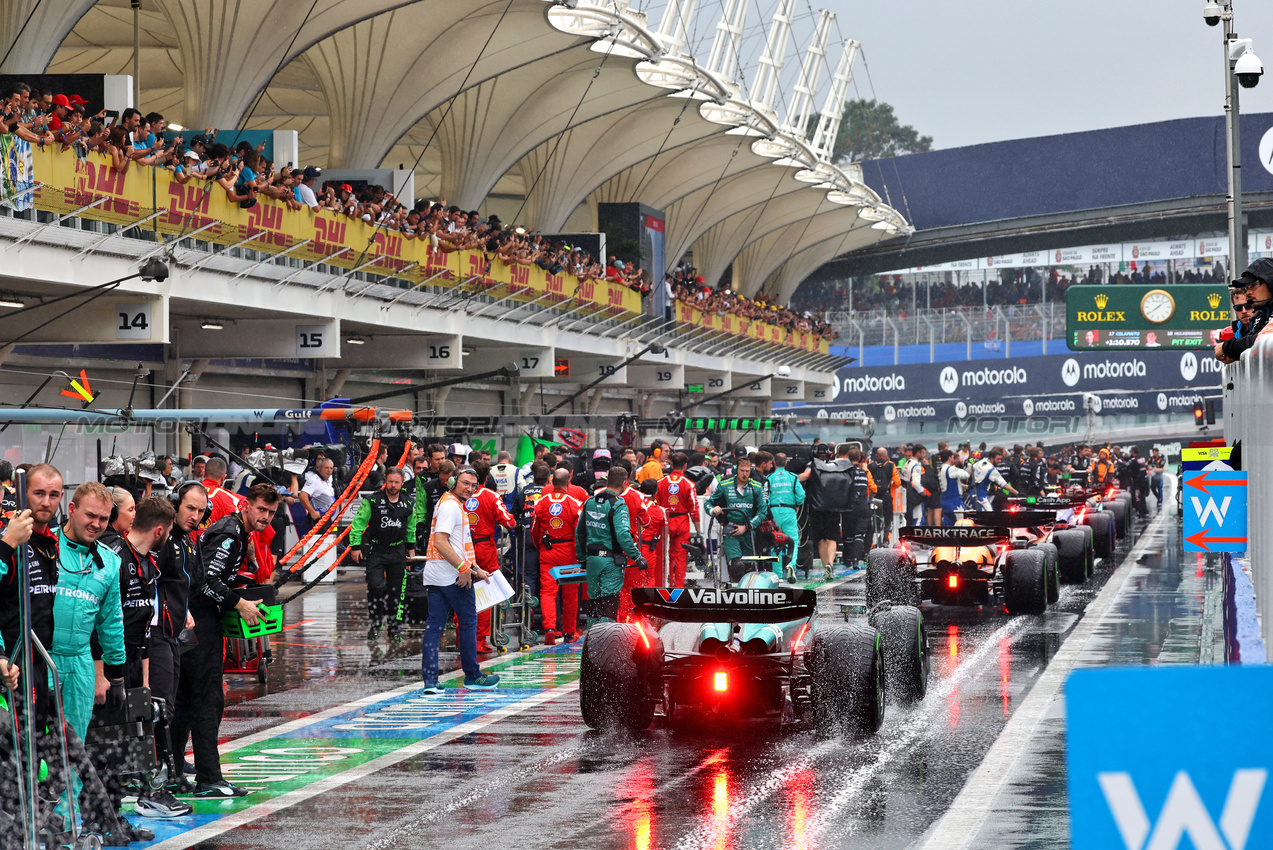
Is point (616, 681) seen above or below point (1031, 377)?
below

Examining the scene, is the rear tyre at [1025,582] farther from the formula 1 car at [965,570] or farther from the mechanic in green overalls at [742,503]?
the mechanic in green overalls at [742,503]

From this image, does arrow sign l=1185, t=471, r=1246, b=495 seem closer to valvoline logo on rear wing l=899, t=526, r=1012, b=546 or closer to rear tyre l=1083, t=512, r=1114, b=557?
valvoline logo on rear wing l=899, t=526, r=1012, b=546

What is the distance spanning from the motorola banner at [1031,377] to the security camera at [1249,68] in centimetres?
3592

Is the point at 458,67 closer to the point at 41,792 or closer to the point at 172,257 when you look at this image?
the point at 172,257

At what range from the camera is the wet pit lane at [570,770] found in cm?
686

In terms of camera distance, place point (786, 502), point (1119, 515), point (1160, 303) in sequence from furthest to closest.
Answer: point (1160, 303) → point (1119, 515) → point (786, 502)

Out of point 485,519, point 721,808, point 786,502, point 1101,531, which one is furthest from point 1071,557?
point 721,808

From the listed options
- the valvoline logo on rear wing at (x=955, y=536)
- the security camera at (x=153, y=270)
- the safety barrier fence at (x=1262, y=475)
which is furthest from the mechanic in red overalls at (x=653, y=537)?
the safety barrier fence at (x=1262, y=475)

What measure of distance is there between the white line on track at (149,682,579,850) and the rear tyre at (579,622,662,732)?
88 centimetres

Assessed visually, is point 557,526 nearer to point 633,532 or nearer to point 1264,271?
point 633,532

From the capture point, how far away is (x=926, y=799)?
740 centimetres

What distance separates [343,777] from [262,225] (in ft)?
44.7

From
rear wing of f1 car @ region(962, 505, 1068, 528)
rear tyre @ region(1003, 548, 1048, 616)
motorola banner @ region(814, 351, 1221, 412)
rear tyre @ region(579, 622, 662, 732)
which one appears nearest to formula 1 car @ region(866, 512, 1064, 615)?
rear tyre @ region(1003, 548, 1048, 616)

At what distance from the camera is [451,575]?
1091cm
